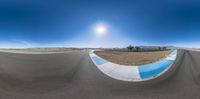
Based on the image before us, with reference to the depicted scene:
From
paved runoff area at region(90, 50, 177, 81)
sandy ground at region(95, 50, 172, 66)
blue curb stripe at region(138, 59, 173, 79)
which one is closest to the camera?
paved runoff area at region(90, 50, 177, 81)

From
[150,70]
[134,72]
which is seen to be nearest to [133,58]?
[150,70]

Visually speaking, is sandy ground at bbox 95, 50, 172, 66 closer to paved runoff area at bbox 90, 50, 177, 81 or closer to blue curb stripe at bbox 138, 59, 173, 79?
blue curb stripe at bbox 138, 59, 173, 79

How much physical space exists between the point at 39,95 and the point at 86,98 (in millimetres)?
1373

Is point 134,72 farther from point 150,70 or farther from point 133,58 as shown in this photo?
point 133,58

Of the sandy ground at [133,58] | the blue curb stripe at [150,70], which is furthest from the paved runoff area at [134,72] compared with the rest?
the sandy ground at [133,58]

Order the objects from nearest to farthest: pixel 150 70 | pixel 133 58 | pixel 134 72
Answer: pixel 134 72 → pixel 150 70 → pixel 133 58

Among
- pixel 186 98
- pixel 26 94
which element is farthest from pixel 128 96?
pixel 26 94

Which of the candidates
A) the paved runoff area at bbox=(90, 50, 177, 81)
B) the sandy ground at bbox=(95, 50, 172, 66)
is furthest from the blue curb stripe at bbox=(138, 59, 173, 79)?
the sandy ground at bbox=(95, 50, 172, 66)

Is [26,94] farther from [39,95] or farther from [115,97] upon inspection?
[115,97]

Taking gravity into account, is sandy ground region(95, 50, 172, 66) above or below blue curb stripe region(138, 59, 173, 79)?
below

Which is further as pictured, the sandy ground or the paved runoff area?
the sandy ground

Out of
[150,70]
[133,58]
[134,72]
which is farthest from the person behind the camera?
[133,58]

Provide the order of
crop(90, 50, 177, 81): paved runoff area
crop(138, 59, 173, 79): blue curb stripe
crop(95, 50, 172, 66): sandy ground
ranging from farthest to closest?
crop(95, 50, 172, 66): sandy ground < crop(138, 59, 173, 79): blue curb stripe < crop(90, 50, 177, 81): paved runoff area

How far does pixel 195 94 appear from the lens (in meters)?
3.01
